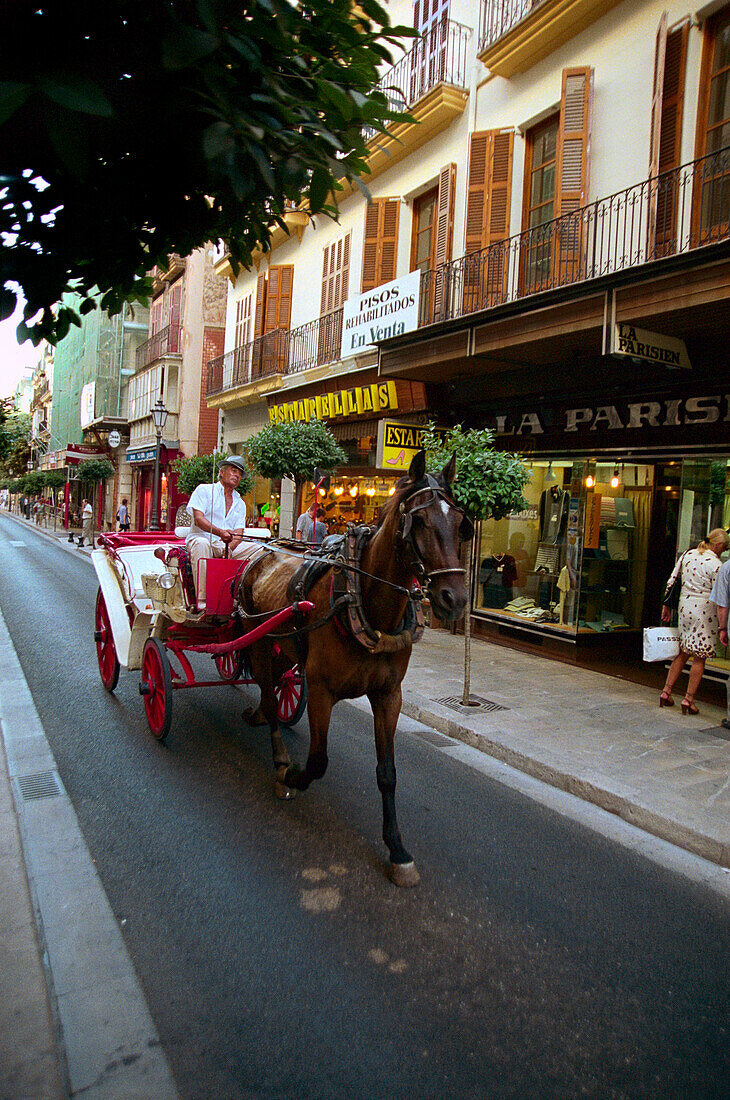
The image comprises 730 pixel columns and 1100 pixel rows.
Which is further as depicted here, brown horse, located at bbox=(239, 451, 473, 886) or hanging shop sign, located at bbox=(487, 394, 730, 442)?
hanging shop sign, located at bbox=(487, 394, 730, 442)

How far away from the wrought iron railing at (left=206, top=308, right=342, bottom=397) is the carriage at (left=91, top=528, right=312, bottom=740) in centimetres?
985

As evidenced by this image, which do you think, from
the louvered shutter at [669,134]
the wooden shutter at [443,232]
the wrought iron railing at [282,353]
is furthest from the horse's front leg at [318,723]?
the wrought iron railing at [282,353]

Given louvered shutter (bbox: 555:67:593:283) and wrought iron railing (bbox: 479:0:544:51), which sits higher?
wrought iron railing (bbox: 479:0:544:51)

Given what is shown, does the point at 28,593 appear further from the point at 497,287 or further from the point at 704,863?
the point at 704,863

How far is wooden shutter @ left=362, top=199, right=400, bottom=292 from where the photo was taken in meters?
13.4

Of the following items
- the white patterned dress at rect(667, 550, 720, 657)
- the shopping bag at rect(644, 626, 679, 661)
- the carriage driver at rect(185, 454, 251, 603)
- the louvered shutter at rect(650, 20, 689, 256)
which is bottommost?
the shopping bag at rect(644, 626, 679, 661)

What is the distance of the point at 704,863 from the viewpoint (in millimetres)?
4242

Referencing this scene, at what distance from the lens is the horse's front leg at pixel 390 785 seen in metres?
3.64

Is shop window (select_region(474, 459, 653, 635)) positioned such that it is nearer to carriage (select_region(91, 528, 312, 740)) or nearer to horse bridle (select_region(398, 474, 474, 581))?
carriage (select_region(91, 528, 312, 740))

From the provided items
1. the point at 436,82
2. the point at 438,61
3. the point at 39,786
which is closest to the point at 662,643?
the point at 39,786

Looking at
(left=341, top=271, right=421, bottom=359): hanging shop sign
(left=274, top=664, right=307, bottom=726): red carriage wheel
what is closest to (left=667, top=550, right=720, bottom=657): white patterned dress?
(left=274, top=664, right=307, bottom=726): red carriage wheel

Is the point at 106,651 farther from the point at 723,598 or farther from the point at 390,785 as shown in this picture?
the point at 723,598

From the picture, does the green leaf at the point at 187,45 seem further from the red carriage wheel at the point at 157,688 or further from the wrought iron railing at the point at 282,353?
the wrought iron railing at the point at 282,353

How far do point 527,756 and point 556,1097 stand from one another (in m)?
3.46
